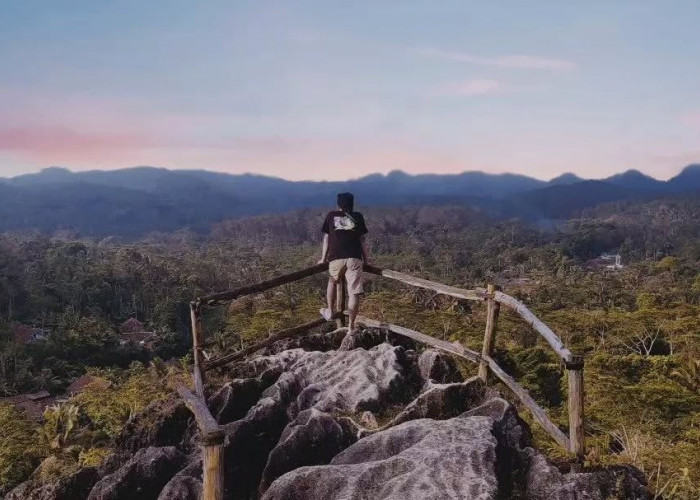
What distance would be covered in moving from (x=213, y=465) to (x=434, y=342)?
152 inches

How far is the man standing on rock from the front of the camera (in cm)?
788

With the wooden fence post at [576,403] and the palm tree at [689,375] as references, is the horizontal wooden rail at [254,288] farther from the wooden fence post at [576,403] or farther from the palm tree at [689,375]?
the palm tree at [689,375]

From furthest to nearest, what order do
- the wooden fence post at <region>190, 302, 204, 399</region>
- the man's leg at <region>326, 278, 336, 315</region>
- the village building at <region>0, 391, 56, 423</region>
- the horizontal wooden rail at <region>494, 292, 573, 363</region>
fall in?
the village building at <region>0, 391, 56, 423</region>, the man's leg at <region>326, 278, 336, 315</region>, the wooden fence post at <region>190, 302, 204, 399</region>, the horizontal wooden rail at <region>494, 292, 573, 363</region>

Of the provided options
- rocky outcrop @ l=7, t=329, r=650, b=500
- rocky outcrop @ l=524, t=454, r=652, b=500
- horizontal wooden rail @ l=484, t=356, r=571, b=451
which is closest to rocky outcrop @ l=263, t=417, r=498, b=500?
rocky outcrop @ l=7, t=329, r=650, b=500

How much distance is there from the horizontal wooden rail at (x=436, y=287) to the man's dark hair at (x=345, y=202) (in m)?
0.83

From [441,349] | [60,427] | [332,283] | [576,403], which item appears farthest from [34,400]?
[576,403]

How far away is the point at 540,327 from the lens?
537cm

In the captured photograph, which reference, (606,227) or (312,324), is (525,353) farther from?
(606,227)

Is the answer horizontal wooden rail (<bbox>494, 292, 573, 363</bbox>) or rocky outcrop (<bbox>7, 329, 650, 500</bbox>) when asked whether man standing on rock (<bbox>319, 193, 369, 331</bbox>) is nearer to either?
rocky outcrop (<bbox>7, 329, 650, 500</bbox>)

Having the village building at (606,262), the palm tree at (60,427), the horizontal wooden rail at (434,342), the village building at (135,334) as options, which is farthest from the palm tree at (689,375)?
the village building at (606,262)

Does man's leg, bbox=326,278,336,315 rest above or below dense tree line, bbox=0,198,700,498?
above

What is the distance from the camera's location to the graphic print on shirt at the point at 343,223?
7853mm

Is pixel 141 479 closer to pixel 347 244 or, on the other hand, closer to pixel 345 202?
pixel 347 244

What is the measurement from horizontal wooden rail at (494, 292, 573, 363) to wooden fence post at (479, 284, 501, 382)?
0.28ft
